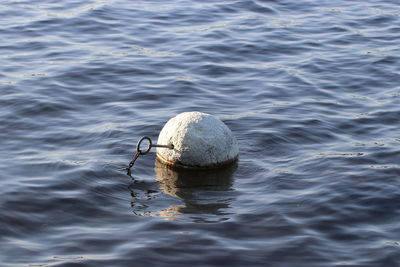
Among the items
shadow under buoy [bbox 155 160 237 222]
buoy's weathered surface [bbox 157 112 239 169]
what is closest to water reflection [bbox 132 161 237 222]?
shadow under buoy [bbox 155 160 237 222]

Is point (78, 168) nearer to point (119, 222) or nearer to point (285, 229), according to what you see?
point (119, 222)

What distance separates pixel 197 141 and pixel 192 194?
747 millimetres

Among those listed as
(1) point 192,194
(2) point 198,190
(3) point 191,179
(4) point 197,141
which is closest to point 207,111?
(4) point 197,141

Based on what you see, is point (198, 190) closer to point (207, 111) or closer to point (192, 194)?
point (192, 194)

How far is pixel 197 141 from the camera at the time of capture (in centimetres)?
948

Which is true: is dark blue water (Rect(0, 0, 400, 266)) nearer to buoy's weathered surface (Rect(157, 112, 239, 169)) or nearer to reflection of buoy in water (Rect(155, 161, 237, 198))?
reflection of buoy in water (Rect(155, 161, 237, 198))

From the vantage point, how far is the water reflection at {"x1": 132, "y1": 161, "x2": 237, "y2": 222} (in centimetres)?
859

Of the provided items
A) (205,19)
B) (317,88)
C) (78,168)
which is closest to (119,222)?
(78,168)

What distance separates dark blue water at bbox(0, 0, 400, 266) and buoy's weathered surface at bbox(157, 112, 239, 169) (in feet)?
0.59

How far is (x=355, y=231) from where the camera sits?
322 inches

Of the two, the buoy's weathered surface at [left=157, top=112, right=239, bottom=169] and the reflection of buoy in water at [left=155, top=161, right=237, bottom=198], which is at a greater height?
the buoy's weathered surface at [left=157, top=112, right=239, bottom=169]

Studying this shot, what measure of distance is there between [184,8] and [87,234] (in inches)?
454

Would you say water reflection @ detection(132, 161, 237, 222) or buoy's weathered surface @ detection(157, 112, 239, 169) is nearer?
water reflection @ detection(132, 161, 237, 222)

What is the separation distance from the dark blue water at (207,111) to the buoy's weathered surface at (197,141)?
0.59 ft
